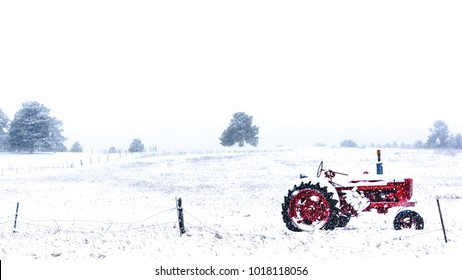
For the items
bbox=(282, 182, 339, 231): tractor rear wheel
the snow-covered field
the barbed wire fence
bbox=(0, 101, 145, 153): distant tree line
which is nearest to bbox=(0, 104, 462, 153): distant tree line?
bbox=(0, 101, 145, 153): distant tree line

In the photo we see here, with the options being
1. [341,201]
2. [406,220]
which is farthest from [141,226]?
[406,220]

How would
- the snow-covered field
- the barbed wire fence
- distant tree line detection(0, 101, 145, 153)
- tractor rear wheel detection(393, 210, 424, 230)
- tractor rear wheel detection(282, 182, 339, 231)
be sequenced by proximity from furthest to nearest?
distant tree line detection(0, 101, 145, 153) < tractor rear wheel detection(393, 210, 424, 230) < the barbed wire fence < tractor rear wheel detection(282, 182, 339, 231) < the snow-covered field

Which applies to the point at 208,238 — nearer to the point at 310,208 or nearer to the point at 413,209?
the point at 310,208

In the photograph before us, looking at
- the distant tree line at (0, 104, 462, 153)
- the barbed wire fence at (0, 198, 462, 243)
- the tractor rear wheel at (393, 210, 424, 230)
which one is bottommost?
the barbed wire fence at (0, 198, 462, 243)

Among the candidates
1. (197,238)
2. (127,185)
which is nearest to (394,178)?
(197,238)

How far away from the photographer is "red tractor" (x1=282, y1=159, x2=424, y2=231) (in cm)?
1085

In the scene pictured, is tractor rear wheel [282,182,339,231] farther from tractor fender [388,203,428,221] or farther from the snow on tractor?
tractor fender [388,203,428,221]

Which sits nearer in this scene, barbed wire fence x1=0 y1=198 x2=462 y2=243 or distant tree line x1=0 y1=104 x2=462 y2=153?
barbed wire fence x1=0 y1=198 x2=462 y2=243

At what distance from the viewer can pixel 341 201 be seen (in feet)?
37.1

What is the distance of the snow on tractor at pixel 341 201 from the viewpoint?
10.9 meters

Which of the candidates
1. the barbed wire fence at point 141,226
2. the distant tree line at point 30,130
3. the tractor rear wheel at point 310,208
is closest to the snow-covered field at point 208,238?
the barbed wire fence at point 141,226

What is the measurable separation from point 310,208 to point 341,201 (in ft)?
2.94

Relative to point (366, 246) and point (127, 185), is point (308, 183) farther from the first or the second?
point (127, 185)

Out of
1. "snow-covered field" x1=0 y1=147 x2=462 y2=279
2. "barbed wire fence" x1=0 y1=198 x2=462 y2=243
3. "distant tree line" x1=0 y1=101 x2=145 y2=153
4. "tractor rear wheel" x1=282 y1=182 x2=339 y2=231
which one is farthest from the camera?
"distant tree line" x1=0 y1=101 x2=145 y2=153
